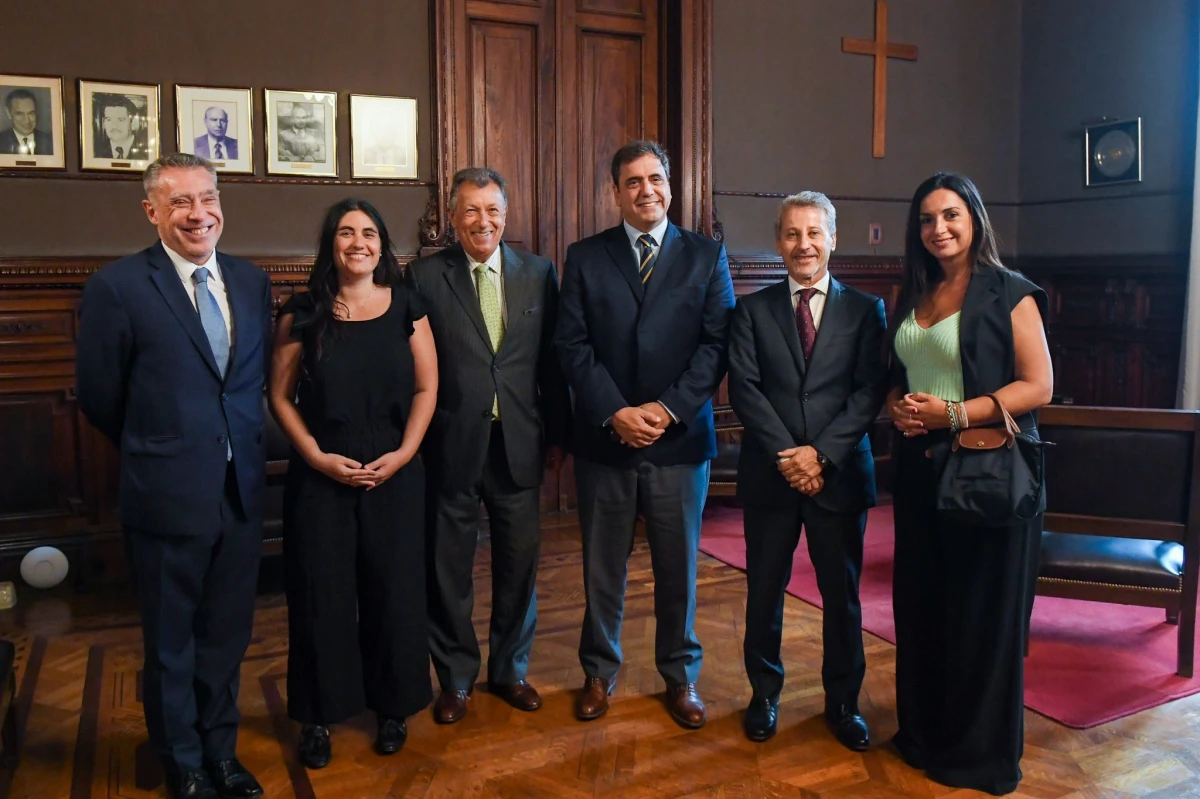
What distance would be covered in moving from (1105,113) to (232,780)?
5.82 metres

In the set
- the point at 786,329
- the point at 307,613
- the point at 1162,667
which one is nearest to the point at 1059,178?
the point at 1162,667

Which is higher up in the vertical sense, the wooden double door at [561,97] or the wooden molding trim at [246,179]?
the wooden double door at [561,97]

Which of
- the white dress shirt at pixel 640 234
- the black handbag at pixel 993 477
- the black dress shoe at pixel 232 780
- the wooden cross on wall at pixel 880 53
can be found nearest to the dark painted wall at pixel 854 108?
the wooden cross on wall at pixel 880 53

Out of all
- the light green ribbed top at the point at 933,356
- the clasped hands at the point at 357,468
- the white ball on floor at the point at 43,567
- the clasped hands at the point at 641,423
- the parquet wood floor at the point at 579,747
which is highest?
the light green ribbed top at the point at 933,356

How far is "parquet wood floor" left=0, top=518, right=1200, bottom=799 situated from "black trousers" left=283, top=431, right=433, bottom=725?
19 centimetres

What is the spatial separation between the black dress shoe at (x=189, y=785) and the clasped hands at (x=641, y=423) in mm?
1381

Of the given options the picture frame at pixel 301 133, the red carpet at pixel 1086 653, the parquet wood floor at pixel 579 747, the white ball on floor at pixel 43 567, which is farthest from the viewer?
the picture frame at pixel 301 133

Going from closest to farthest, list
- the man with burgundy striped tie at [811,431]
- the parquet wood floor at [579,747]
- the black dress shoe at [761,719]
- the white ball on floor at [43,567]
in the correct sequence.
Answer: the parquet wood floor at [579,747], the man with burgundy striped tie at [811,431], the black dress shoe at [761,719], the white ball on floor at [43,567]

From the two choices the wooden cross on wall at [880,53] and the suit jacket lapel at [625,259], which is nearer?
the suit jacket lapel at [625,259]

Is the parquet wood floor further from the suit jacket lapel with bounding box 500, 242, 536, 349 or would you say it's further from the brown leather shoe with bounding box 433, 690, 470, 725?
the suit jacket lapel with bounding box 500, 242, 536, 349

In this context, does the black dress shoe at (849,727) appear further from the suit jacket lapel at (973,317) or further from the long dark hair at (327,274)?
the long dark hair at (327,274)

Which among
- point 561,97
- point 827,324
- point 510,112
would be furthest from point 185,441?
point 561,97

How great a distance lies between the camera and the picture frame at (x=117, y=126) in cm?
432

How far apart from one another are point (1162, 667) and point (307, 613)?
2.76m
